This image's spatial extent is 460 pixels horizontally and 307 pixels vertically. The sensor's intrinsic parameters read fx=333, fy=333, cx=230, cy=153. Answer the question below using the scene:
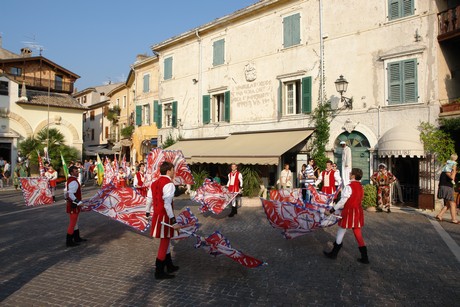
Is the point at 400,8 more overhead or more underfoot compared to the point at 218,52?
more underfoot

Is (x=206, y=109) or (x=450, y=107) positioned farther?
(x=206, y=109)

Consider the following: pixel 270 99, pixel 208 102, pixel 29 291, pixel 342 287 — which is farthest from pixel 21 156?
pixel 342 287

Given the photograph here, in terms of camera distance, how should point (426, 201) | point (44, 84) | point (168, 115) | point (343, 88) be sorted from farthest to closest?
point (44, 84), point (168, 115), point (343, 88), point (426, 201)

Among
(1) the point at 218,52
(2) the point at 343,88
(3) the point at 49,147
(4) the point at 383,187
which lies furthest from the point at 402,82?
(3) the point at 49,147

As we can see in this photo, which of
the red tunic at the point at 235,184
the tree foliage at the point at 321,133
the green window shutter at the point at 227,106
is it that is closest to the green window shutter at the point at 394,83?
the tree foliage at the point at 321,133

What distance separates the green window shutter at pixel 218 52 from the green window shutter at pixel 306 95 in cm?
613

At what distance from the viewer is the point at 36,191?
47.5ft

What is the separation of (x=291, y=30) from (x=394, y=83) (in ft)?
19.6

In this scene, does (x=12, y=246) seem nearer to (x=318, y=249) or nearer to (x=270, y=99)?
(x=318, y=249)

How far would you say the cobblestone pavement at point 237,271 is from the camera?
16.6 ft

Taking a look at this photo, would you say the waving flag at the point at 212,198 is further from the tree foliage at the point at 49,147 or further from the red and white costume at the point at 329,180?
the tree foliage at the point at 49,147

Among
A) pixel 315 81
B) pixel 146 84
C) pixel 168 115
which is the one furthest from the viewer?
pixel 146 84

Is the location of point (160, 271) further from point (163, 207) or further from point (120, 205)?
point (120, 205)

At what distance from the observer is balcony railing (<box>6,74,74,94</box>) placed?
35294mm
